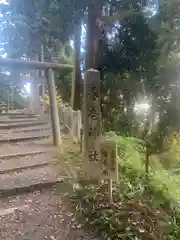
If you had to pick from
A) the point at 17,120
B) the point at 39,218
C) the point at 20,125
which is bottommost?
the point at 39,218

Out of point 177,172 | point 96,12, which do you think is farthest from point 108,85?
point 177,172

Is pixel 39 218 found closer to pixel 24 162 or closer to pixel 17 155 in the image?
pixel 24 162

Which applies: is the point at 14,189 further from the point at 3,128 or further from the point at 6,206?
the point at 3,128

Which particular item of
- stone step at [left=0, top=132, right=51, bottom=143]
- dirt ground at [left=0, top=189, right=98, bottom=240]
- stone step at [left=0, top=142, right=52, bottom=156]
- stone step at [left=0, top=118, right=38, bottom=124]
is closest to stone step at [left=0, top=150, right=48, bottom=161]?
stone step at [left=0, top=142, right=52, bottom=156]

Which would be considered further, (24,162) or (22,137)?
(22,137)

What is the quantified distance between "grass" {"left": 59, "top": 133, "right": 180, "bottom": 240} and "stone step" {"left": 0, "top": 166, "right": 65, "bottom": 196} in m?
→ 0.43

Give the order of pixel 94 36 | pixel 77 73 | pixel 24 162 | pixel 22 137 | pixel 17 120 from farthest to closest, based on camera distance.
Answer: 1. pixel 17 120
2. pixel 22 137
3. pixel 77 73
4. pixel 94 36
5. pixel 24 162

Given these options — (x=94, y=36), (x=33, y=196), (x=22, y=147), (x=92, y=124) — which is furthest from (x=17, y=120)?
(x=92, y=124)

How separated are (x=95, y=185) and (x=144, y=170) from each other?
111cm

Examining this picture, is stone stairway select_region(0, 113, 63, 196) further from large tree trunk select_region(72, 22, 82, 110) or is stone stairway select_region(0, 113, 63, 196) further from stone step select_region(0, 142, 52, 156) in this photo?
large tree trunk select_region(72, 22, 82, 110)

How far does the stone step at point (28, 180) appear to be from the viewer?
4555mm

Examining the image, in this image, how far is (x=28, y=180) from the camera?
193 inches

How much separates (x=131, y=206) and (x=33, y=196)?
1.76 metres

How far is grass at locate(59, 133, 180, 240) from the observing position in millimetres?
3510
